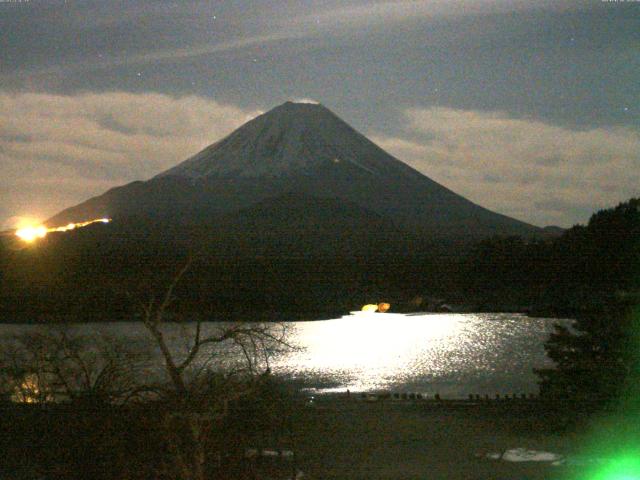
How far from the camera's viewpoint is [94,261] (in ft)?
212

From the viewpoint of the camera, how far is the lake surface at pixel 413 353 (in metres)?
27.0

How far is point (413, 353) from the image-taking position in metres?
38.8

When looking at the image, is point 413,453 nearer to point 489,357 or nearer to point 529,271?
point 489,357

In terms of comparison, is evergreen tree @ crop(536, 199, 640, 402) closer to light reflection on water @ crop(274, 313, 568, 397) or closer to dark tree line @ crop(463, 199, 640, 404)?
dark tree line @ crop(463, 199, 640, 404)

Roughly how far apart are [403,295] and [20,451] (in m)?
68.9

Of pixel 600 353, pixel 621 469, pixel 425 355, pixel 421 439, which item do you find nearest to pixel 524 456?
pixel 621 469

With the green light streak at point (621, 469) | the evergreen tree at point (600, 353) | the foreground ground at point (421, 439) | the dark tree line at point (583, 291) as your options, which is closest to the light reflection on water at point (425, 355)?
the dark tree line at point (583, 291)

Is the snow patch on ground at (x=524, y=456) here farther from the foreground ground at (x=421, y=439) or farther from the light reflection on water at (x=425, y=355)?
the light reflection on water at (x=425, y=355)

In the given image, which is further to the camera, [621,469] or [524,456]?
[524,456]

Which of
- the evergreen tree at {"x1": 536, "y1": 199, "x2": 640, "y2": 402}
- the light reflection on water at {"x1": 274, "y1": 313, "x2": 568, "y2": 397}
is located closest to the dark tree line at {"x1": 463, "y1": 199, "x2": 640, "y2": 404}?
the evergreen tree at {"x1": 536, "y1": 199, "x2": 640, "y2": 402}

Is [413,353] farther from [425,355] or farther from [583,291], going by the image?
[583,291]

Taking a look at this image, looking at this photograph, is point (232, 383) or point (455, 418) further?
point (455, 418)

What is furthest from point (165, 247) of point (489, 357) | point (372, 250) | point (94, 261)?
point (489, 357)

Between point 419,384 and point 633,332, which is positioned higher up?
point 633,332
